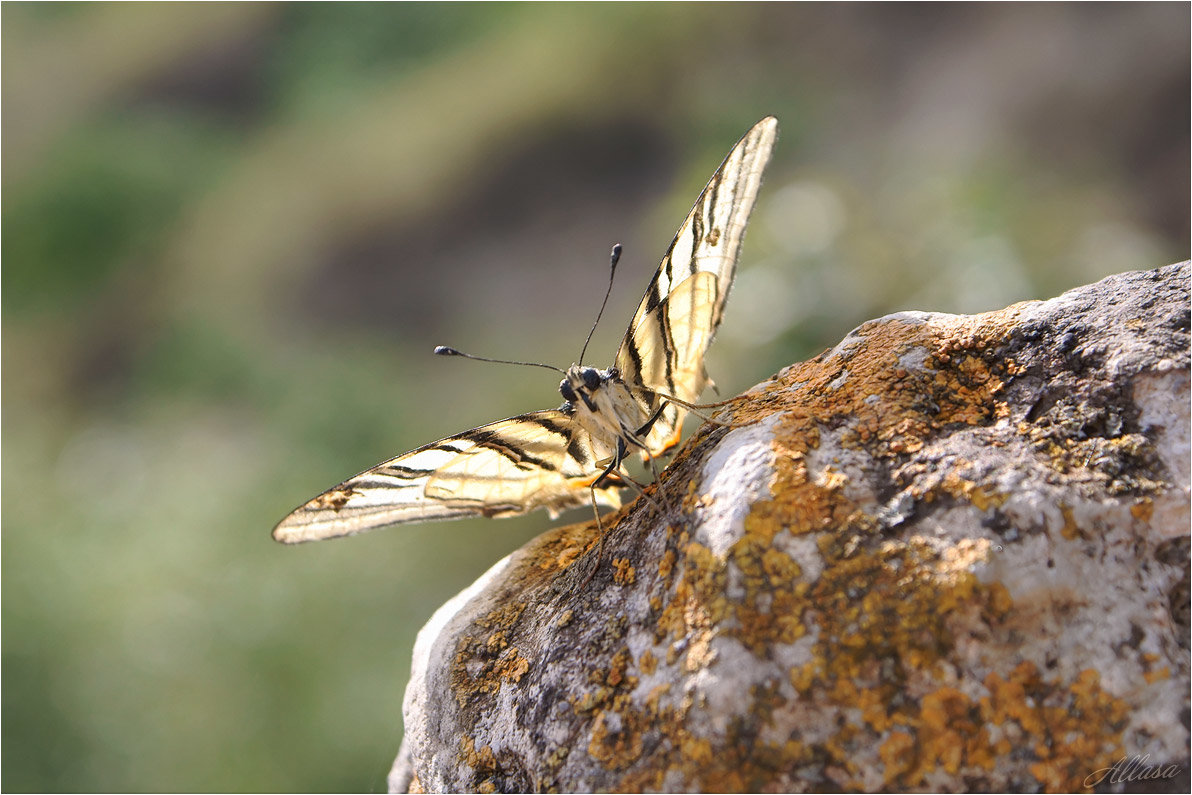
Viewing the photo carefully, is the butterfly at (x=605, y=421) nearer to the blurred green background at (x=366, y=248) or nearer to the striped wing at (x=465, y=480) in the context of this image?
the striped wing at (x=465, y=480)

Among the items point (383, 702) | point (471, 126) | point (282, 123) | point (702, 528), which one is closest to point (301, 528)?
point (702, 528)

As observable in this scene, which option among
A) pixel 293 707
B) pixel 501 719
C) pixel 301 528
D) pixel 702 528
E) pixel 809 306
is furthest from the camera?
pixel 809 306

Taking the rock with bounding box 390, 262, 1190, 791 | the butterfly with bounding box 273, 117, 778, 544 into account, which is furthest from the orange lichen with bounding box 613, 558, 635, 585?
the butterfly with bounding box 273, 117, 778, 544

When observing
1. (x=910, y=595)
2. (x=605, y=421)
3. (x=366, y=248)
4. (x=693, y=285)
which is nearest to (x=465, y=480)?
(x=605, y=421)

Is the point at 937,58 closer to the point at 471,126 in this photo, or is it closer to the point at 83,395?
the point at 471,126

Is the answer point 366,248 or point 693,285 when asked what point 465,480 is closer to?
point 693,285

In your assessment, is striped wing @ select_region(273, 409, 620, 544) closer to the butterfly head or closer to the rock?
the butterfly head

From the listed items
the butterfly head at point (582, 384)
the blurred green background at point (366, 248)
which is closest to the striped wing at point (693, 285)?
the butterfly head at point (582, 384)
